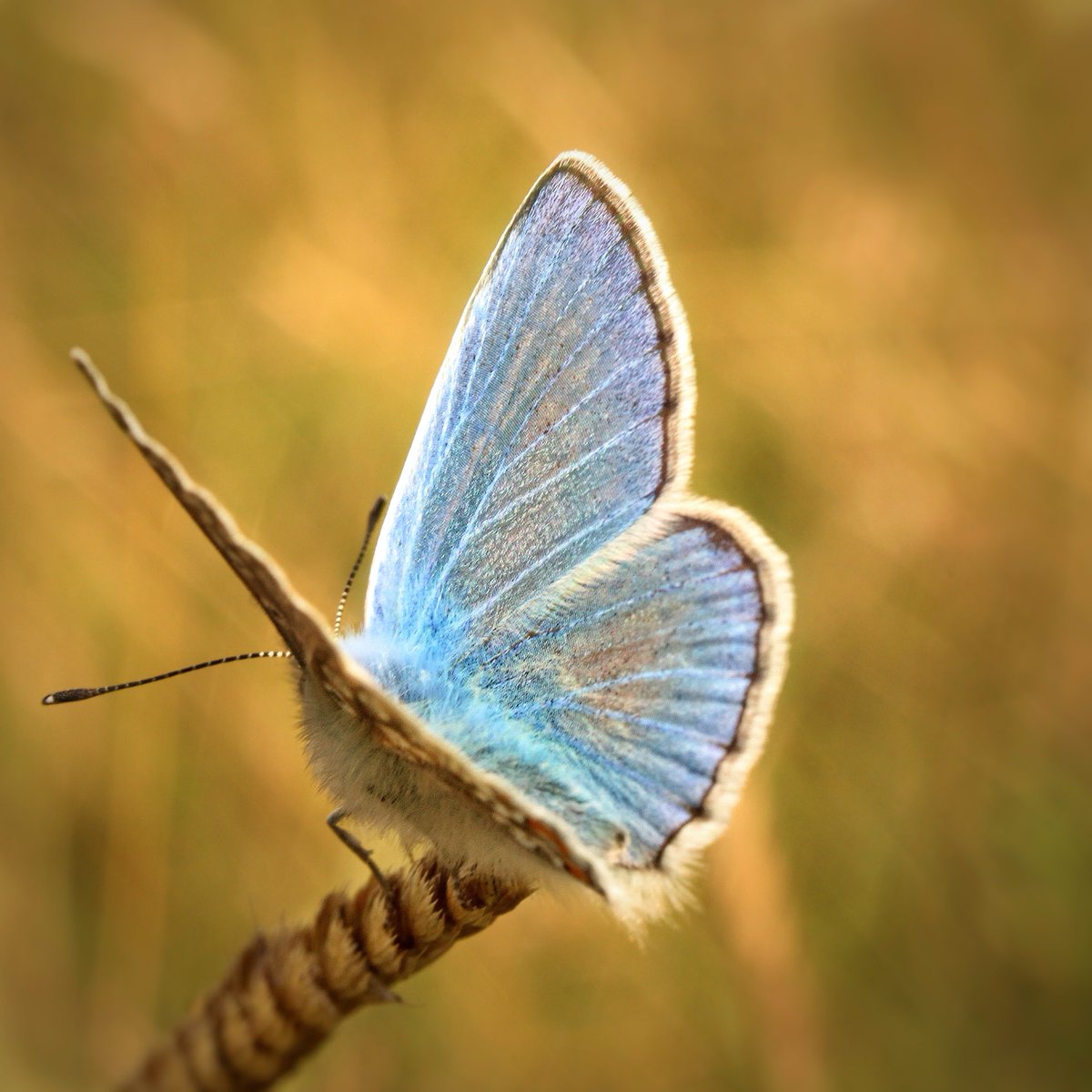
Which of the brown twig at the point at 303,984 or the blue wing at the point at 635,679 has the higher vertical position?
the brown twig at the point at 303,984

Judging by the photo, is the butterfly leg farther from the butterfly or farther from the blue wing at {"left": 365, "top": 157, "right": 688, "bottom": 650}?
the blue wing at {"left": 365, "top": 157, "right": 688, "bottom": 650}

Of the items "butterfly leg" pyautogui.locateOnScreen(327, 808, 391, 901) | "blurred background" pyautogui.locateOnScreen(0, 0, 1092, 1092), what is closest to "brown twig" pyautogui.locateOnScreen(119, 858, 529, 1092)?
"butterfly leg" pyautogui.locateOnScreen(327, 808, 391, 901)

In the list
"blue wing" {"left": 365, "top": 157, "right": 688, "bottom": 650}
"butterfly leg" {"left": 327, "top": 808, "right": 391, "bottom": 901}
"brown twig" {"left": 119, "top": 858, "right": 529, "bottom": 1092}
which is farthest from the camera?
"blue wing" {"left": 365, "top": 157, "right": 688, "bottom": 650}

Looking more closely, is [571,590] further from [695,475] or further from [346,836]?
[695,475]

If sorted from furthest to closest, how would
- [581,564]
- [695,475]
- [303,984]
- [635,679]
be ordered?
[695,475] < [581,564] < [635,679] < [303,984]

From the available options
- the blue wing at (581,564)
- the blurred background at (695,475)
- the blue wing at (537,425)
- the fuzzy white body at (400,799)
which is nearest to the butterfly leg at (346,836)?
the fuzzy white body at (400,799)

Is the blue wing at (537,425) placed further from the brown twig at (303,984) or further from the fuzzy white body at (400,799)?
the brown twig at (303,984)

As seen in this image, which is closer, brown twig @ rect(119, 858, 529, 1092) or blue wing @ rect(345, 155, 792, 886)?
brown twig @ rect(119, 858, 529, 1092)

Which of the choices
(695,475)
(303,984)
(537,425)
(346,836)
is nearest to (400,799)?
(346,836)
